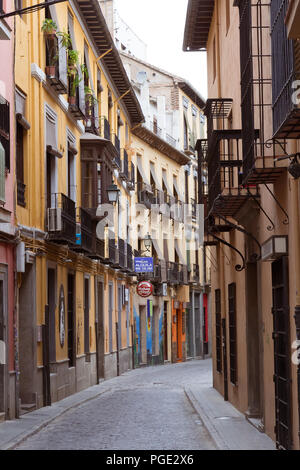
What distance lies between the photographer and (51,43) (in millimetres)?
21234

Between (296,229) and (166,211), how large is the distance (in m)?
34.5

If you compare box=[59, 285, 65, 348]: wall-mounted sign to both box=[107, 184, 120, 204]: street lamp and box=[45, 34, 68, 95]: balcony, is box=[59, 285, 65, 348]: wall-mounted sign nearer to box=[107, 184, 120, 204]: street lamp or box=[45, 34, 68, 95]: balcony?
box=[107, 184, 120, 204]: street lamp

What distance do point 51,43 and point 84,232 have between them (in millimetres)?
5221

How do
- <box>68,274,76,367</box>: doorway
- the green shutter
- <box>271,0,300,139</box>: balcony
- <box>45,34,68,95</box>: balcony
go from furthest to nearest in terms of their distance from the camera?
<box>68,274,76,367</box>: doorway → <box>45,34,68,95</box>: balcony → the green shutter → <box>271,0,300,139</box>: balcony

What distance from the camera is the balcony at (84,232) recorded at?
76.4ft

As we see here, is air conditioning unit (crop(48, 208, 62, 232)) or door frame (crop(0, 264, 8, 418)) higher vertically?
air conditioning unit (crop(48, 208, 62, 232))

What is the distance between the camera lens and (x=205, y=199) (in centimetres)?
2134

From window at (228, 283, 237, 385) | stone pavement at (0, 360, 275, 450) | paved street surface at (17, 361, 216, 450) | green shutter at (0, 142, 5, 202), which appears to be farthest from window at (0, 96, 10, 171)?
window at (228, 283, 237, 385)

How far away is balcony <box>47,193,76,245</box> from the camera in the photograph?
808 inches

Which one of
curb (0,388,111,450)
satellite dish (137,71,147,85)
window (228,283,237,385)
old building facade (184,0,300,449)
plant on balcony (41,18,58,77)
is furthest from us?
satellite dish (137,71,147,85)

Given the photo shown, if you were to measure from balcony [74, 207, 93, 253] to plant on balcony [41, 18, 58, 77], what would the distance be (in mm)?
4296

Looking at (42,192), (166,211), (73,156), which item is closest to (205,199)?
(42,192)

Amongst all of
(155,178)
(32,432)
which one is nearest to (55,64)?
(32,432)
